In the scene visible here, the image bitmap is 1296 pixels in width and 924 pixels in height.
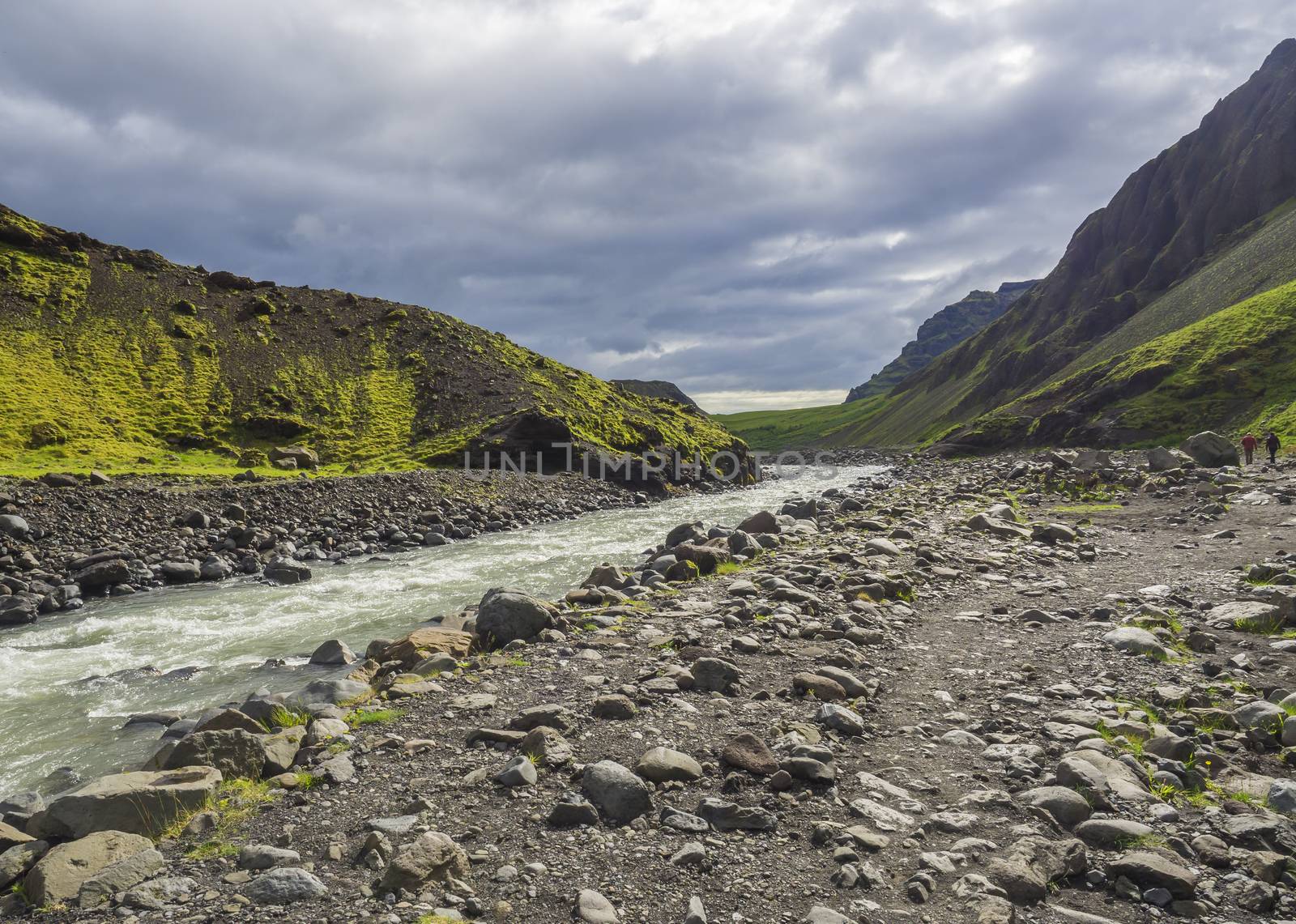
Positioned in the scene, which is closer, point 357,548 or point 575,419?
point 357,548

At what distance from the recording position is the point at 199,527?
95.5 ft

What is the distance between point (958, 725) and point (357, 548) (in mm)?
28158

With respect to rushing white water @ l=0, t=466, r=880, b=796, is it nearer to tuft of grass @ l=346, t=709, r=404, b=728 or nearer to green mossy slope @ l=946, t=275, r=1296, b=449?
tuft of grass @ l=346, t=709, r=404, b=728

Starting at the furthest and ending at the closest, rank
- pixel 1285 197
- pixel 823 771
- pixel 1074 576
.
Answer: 1. pixel 1285 197
2. pixel 1074 576
3. pixel 823 771

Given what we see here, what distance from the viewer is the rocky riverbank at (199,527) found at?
75.5 feet

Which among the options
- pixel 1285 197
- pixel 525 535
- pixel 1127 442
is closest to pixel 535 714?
pixel 525 535

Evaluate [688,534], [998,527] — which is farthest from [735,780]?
[998,527]

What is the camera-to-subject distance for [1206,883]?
4.27m

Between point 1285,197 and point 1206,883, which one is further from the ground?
point 1285,197

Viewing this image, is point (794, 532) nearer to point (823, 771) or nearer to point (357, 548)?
point (823, 771)

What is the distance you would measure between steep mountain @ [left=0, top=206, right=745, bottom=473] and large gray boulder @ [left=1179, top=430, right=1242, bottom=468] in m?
45.6

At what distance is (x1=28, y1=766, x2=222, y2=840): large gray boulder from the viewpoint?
545 centimetres

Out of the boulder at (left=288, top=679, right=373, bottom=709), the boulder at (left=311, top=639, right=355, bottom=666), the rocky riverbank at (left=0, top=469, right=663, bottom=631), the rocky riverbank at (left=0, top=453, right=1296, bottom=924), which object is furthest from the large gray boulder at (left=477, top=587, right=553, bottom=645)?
the rocky riverbank at (left=0, top=469, right=663, bottom=631)

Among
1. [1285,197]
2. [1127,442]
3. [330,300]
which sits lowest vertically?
[1127,442]
